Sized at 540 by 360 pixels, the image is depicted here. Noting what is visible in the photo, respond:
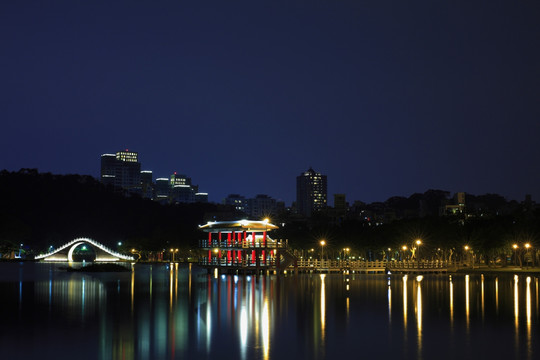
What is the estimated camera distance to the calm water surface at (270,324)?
1908cm

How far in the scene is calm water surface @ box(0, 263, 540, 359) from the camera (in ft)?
62.6

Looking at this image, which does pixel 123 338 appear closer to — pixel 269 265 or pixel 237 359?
pixel 237 359

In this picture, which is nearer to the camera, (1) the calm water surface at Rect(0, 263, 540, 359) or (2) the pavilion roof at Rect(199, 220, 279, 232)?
(1) the calm water surface at Rect(0, 263, 540, 359)

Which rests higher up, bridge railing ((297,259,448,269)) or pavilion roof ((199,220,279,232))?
pavilion roof ((199,220,279,232))

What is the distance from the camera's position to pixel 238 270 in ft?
224

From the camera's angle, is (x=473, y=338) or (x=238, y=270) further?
(x=238, y=270)

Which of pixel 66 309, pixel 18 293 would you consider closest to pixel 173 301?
pixel 66 309

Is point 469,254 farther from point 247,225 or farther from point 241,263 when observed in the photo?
point 247,225

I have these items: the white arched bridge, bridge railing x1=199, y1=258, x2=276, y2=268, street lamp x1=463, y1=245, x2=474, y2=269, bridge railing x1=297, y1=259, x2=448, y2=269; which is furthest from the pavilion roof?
the white arched bridge

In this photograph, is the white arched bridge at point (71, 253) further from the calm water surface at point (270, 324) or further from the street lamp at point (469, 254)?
the calm water surface at point (270, 324)

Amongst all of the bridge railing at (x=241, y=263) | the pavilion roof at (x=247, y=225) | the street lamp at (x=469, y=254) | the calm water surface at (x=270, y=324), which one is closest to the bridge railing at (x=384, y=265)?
the bridge railing at (x=241, y=263)

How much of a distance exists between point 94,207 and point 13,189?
17395 mm

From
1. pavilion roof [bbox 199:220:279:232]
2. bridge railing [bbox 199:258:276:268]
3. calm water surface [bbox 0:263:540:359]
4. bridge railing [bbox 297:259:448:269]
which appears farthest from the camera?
bridge railing [bbox 297:259:448:269]

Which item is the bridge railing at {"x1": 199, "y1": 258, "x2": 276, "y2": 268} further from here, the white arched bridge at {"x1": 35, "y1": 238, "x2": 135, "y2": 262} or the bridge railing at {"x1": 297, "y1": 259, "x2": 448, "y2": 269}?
the white arched bridge at {"x1": 35, "y1": 238, "x2": 135, "y2": 262}
